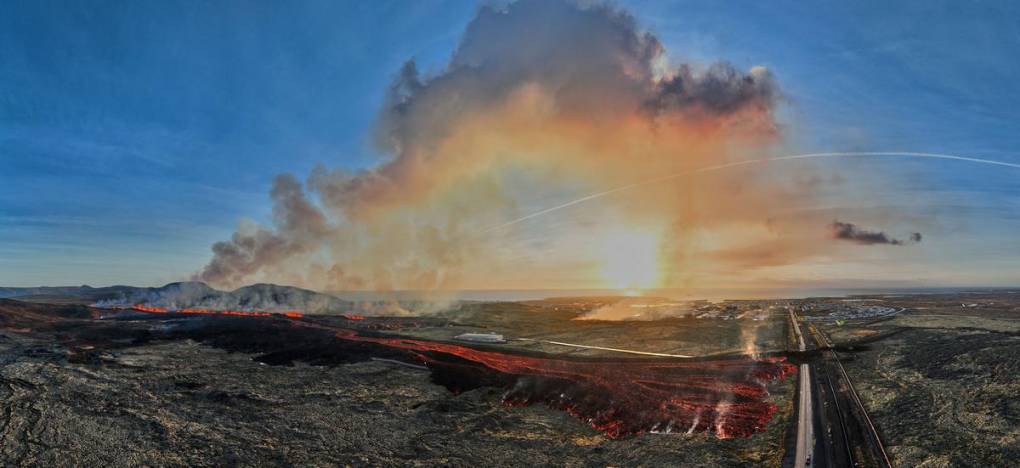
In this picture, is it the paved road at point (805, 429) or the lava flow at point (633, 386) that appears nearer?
the paved road at point (805, 429)

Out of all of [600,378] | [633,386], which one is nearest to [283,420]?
[600,378]

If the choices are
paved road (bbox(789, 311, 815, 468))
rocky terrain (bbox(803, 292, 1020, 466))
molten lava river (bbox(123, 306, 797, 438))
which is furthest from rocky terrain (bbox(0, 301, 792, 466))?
rocky terrain (bbox(803, 292, 1020, 466))

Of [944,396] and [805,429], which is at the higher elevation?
[944,396]

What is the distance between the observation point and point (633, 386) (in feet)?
123

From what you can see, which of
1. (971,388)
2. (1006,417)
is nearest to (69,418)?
(1006,417)

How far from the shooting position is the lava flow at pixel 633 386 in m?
29.5

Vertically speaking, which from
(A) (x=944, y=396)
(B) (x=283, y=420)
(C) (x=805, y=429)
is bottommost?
(C) (x=805, y=429)

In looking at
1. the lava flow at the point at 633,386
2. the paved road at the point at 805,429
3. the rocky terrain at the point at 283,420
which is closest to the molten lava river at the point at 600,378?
the lava flow at the point at 633,386

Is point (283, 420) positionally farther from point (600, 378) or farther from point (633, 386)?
point (633, 386)

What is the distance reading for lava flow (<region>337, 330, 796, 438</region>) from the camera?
1160 inches

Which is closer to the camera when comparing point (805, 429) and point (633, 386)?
point (805, 429)

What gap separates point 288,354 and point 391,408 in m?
24.0

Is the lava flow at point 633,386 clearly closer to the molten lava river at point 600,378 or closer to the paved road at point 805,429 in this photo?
the molten lava river at point 600,378

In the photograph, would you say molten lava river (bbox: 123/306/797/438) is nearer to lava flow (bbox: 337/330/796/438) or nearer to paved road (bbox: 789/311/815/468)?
lava flow (bbox: 337/330/796/438)
